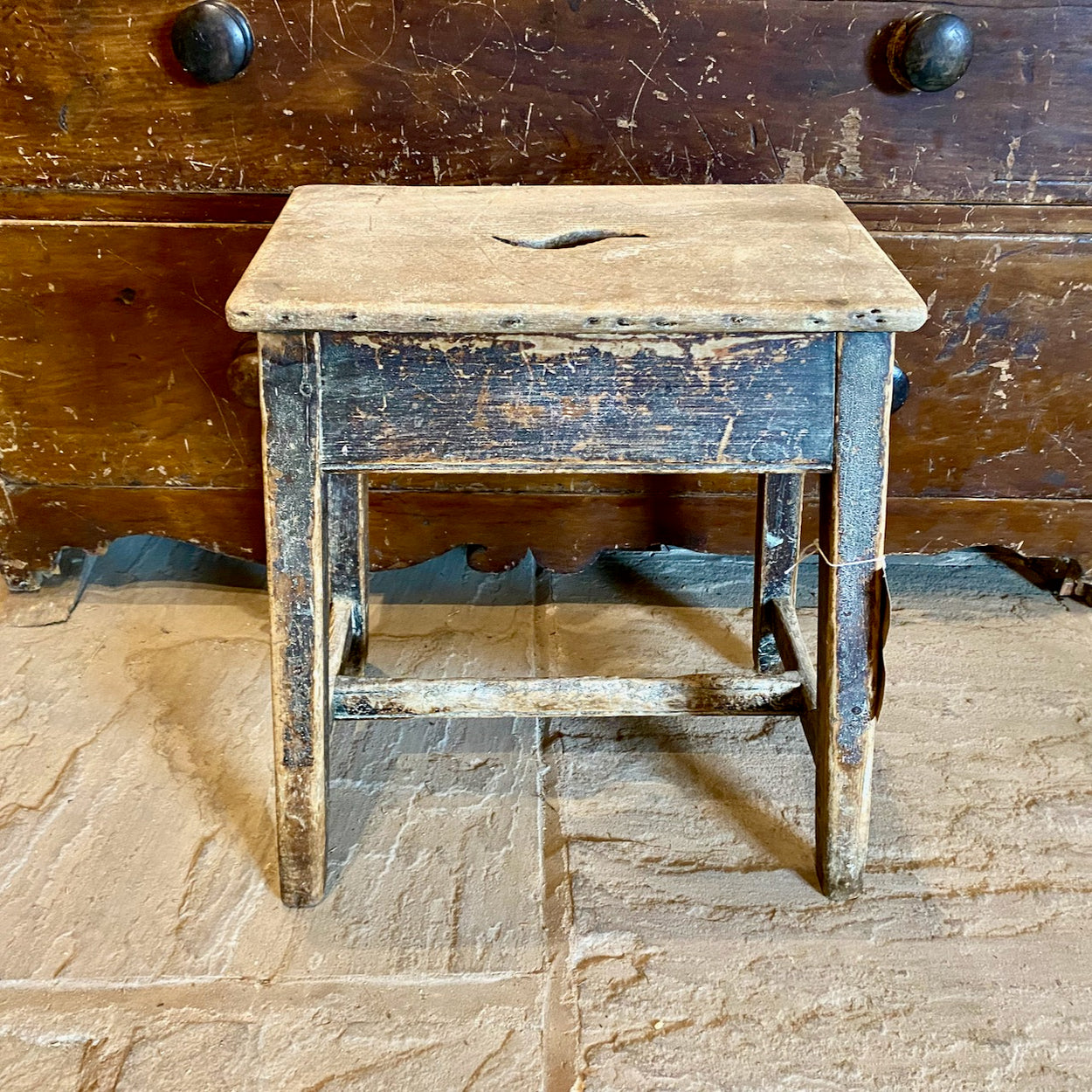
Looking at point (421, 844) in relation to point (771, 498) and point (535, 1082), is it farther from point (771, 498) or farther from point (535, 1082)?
point (771, 498)

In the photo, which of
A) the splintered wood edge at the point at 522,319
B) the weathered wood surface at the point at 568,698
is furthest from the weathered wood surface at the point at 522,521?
the splintered wood edge at the point at 522,319

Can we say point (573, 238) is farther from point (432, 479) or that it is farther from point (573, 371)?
point (432, 479)

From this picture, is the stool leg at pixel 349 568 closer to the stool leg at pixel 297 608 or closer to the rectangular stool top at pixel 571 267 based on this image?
the stool leg at pixel 297 608

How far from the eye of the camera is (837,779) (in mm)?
1180

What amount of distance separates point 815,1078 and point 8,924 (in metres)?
0.87

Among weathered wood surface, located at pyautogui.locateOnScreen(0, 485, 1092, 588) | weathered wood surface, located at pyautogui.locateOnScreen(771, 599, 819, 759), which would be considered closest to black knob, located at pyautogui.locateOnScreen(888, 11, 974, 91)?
weathered wood surface, located at pyautogui.locateOnScreen(0, 485, 1092, 588)

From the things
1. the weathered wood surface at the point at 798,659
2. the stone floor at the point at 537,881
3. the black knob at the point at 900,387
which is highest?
the black knob at the point at 900,387

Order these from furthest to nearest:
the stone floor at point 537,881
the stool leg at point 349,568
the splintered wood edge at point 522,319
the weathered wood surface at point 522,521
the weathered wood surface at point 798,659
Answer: the weathered wood surface at point 522,521 → the stool leg at point 349,568 → the weathered wood surface at point 798,659 → the stone floor at point 537,881 → the splintered wood edge at point 522,319

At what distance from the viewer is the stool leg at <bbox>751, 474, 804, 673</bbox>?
1509 millimetres

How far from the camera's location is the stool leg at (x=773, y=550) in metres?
1.51

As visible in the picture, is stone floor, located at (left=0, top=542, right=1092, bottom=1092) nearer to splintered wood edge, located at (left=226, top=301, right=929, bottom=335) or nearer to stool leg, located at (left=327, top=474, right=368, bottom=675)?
stool leg, located at (left=327, top=474, right=368, bottom=675)

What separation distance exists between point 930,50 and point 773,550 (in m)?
0.67

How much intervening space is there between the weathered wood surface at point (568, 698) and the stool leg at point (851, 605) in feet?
0.32

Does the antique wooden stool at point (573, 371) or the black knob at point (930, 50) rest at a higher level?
the black knob at point (930, 50)
